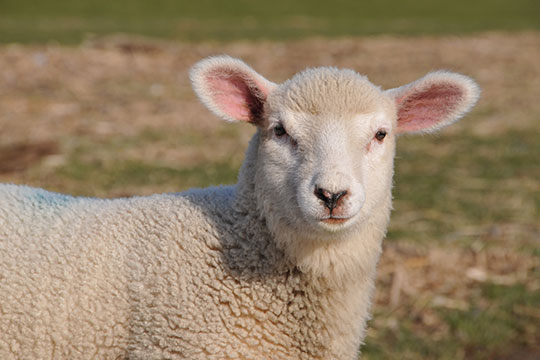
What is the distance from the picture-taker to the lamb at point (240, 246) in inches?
134

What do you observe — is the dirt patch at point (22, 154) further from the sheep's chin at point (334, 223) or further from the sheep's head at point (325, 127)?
the sheep's chin at point (334, 223)

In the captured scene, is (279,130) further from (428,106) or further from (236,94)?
(428,106)

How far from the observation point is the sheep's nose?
319 cm

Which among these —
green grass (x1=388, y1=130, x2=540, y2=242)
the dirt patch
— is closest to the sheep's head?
green grass (x1=388, y1=130, x2=540, y2=242)

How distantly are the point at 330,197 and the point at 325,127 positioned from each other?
0.44 m

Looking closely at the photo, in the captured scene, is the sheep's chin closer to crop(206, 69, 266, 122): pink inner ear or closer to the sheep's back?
the sheep's back

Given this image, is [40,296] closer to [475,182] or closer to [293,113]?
[293,113]

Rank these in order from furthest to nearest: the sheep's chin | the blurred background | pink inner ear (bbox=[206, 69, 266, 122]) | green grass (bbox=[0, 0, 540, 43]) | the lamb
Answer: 1. green grass (bbox=[0, 0, 540, 43])
2. the blurred background
3. pink inner ear (bbox=[206, 69, 266, 122])
4. the lamb
5. the sheep's chin

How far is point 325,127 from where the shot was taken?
3.48 metres

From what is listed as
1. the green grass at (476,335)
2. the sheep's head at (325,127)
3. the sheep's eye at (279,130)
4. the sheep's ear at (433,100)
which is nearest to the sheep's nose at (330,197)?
the sheep's head at (325,127)

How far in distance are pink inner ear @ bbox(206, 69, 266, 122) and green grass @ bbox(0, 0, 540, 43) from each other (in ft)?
50.5

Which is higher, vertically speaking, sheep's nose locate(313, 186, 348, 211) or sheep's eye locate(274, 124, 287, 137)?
sheep's eye locate(274, 124, 287, 137)

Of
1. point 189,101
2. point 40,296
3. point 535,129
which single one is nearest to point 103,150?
point 189,101

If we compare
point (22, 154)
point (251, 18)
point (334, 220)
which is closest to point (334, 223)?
point (334, 220)
